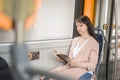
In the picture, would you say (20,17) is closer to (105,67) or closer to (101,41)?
(101,41)

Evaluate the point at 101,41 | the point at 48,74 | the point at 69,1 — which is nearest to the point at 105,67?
the point at 101,41

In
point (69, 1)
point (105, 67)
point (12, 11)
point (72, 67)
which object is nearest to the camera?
point (12, 11)

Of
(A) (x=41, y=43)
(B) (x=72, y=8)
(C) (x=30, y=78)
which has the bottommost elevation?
(A) (x=41, y=43)

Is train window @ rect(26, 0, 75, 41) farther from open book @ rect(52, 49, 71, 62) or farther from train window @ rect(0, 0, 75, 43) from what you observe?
open book @ rect(52, 49, 71, 62)

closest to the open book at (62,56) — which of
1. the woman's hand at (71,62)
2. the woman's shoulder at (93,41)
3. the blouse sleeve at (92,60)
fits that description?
the woman's hand at (71,62)

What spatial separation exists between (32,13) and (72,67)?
2.26 m

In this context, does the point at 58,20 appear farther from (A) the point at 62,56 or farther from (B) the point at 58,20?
(A) the point at 62,56

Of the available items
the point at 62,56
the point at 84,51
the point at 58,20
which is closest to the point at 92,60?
the point at 84,51

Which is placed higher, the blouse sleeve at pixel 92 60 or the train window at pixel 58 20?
the train window at pixel 58 20

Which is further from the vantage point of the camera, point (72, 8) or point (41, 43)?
point (72, 8)

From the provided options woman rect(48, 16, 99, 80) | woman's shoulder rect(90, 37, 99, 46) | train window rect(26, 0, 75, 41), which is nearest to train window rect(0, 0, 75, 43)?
train window rect(26, 0, 75, 41)

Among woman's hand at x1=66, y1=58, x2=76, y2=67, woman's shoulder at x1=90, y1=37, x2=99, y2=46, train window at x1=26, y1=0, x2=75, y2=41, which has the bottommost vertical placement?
woman's hand at x1=66, y1=58, x2=76, y2=67

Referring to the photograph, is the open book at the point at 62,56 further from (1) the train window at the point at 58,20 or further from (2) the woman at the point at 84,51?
(1) the train window at the point at 58,20

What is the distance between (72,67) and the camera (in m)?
2.44
